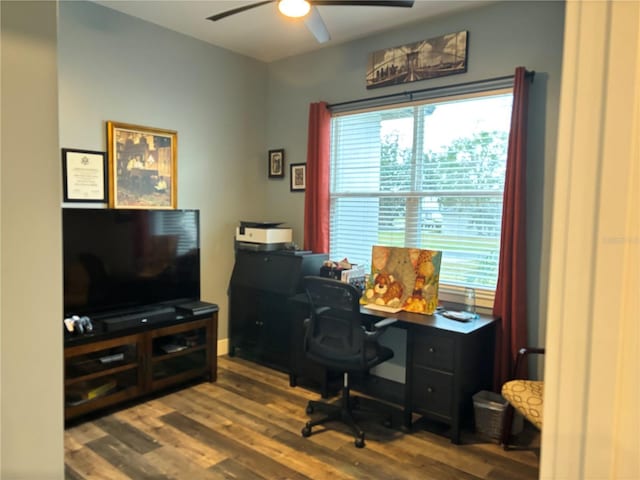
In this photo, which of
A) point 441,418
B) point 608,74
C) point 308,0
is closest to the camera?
point 608,74

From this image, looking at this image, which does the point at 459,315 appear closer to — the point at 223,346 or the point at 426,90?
the point at 426,90

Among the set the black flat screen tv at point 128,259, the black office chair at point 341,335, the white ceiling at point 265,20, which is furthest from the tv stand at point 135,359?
the white ceiling at point 265,20

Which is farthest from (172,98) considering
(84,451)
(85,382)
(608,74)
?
(608,74)

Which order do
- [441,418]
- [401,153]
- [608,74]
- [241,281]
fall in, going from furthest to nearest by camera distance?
[241,281]
[401,153]
[441,418]
[608,74]

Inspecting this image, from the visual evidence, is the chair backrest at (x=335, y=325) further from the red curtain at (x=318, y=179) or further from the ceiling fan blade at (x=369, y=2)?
the ceiling fan blade at (x=369, y=2)

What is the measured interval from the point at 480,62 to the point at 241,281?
2.70 meters

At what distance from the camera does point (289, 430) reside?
2930 mm

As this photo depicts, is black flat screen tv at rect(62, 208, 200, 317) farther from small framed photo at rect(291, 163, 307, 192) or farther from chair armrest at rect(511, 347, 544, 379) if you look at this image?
chair armrest at rect(511, 347, 544, 379)

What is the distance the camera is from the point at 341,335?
9.26 feet

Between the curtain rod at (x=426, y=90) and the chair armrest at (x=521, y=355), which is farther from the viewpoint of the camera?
the curtain rod at (x=426, y=90)

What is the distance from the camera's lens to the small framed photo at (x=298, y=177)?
4352mm

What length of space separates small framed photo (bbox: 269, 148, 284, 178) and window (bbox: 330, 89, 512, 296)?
25.0 inches

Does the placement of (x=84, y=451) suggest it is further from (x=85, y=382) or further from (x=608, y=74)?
(x=608, y=74)

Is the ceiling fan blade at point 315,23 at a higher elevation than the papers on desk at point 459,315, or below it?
higher
